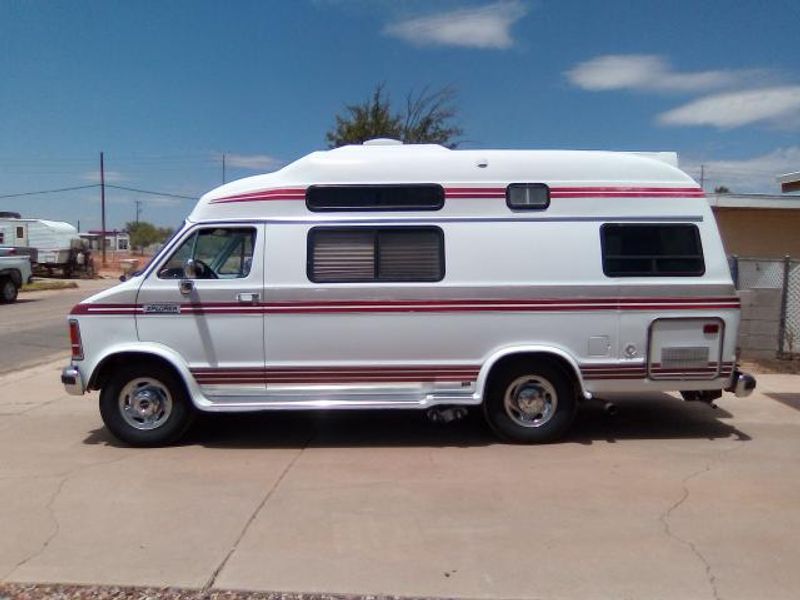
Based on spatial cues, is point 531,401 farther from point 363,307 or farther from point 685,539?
point 685,539

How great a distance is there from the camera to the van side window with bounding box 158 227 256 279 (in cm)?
660

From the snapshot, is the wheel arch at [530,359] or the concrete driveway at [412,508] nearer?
the concrete driveway at [412,508]

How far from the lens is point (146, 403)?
671 cm

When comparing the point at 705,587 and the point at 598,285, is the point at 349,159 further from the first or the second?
the point at 705,587

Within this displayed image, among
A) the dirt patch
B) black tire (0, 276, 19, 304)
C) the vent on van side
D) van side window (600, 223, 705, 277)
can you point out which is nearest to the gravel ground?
the vent on van side

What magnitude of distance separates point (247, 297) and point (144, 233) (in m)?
124

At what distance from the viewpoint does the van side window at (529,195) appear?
6.65 m

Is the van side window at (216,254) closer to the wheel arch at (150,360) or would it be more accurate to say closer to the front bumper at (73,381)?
the wheel arch at (150,360)

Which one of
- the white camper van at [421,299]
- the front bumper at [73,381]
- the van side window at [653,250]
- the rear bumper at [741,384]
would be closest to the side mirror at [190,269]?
the white camper van at [421,299]

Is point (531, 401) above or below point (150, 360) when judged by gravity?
below

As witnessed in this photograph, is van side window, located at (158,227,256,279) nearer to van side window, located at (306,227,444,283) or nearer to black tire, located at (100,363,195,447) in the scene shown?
van side window, located at (306,227,444,283)

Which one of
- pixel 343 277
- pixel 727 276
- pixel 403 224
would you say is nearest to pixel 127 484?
pixel 343 277

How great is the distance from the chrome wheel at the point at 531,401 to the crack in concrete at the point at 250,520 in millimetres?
1926

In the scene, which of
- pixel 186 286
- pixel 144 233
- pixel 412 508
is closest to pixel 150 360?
pixel 186 286
